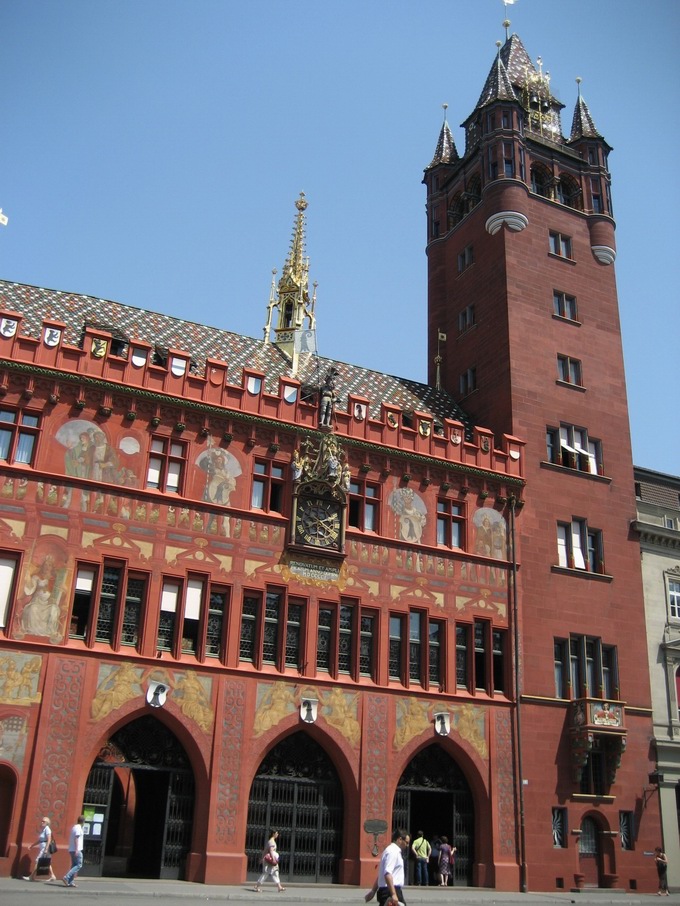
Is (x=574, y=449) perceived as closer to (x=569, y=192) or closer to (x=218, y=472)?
(x=569, y=192)

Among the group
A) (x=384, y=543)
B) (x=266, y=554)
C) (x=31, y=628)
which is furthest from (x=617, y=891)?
(x=31, y=628)

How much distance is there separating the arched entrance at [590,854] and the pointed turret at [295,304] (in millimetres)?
21715

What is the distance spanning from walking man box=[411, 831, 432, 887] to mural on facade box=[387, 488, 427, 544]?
9785mm

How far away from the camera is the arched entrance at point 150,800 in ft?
87.6

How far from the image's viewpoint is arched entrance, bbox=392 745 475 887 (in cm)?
3150

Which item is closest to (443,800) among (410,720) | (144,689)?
(410,720)

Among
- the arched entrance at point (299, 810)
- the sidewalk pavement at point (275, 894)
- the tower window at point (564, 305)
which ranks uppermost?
the tower window at point (564, 305)

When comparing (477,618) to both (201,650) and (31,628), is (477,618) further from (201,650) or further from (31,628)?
(31,628)

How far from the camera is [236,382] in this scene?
34031 mm

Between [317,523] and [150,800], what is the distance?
1042 centimetres

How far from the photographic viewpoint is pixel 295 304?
44594mm

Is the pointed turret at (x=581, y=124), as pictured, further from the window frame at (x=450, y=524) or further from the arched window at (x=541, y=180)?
the window frame at (x=450, y=524)

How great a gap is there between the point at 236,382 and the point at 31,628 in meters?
11.6

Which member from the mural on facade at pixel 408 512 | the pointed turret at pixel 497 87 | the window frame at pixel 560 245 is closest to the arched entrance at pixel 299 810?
the mural on facade at pixel 408 512
